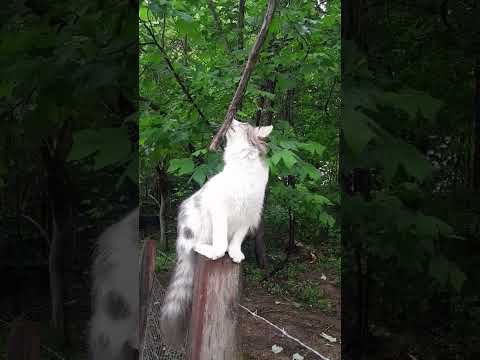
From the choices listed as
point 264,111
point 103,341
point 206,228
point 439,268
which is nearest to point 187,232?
point 206,228

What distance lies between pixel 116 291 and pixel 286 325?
26.0 inches

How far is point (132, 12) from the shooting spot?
3.72 feet

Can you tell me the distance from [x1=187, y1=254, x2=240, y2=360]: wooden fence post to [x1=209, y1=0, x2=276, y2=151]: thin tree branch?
1.35 feet

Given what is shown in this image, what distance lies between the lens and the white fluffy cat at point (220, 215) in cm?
140

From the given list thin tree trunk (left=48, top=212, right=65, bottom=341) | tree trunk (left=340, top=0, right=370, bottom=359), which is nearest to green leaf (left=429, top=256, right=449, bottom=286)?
tree trunk (left=340, top=0, right=370, bottom=359)

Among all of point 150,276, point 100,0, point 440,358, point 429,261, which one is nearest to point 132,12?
point 100,0

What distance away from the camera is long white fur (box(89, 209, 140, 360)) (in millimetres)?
1521

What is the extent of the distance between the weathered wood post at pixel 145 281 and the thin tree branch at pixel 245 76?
0.41 m

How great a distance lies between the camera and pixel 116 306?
1.56 metres

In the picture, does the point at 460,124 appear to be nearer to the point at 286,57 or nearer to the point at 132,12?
the point at 286,57

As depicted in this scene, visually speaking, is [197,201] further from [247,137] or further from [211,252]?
[247,137]

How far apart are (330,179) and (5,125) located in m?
1.19

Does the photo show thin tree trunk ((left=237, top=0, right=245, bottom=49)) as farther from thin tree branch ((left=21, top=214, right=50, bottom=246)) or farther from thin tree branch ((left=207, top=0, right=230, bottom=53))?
thin tree branch ((left=21, top=214, right=50, bottom=246))

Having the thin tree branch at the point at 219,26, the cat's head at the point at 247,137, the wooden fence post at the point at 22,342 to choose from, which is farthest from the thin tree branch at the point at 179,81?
the wooden fence post at the point at 22,342
